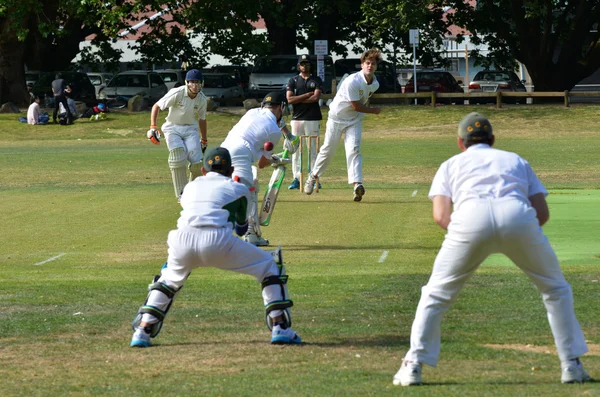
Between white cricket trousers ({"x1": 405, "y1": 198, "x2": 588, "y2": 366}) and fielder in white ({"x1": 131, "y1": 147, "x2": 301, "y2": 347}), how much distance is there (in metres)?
1.44

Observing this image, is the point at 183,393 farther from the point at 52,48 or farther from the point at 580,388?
the point at 52,48

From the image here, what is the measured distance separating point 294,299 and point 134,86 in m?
37.4

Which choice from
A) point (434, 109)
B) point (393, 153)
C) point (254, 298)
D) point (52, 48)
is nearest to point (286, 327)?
point (254, 298)

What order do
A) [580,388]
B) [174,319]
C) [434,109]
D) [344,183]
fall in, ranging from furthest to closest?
[434,109]
[344,183]
[174,319]
[580,388]

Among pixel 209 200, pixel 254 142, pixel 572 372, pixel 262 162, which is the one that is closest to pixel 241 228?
pixel 209 200

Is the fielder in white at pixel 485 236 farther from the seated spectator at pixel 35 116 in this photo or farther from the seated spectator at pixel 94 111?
the seated spectator at pixel 94 111

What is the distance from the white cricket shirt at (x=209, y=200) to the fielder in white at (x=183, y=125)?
8116mm

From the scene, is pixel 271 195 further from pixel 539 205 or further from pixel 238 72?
pixel 238 72

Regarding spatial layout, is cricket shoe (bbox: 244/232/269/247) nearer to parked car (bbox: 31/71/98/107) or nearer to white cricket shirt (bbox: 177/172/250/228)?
white cricket shirt (bbox: 177/172/250/228)

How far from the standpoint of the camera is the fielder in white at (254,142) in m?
12.0

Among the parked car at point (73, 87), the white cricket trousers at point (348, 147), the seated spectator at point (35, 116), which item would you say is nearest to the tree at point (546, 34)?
the parked car at point (73, 87)

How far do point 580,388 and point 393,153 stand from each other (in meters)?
22.0

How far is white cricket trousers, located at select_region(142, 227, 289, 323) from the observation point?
7.26 meters

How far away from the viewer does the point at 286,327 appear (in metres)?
7.58
